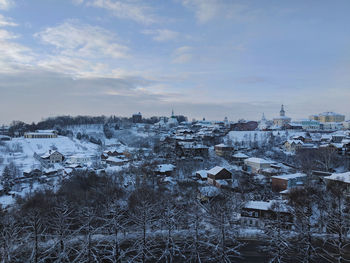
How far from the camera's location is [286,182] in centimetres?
1834

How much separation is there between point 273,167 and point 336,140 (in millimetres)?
17432

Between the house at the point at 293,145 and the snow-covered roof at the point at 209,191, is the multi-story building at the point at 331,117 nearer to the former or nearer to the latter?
the house at the point at 293,145

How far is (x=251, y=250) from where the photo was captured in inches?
373

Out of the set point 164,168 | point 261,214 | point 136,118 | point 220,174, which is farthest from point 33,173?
point 136,118

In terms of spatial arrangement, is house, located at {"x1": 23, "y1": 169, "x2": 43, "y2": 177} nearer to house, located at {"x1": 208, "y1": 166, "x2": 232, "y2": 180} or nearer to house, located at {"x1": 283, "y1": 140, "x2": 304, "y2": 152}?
house, located at {"x1": 208, "y1": 166, "x2": 232, "y2": 180}

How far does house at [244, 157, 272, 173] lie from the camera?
23625 millimetres

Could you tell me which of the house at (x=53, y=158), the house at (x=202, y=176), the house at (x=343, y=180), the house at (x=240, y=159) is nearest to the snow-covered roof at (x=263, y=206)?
the house at (x=343, y=180)

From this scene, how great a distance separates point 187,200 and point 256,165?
11351 mm

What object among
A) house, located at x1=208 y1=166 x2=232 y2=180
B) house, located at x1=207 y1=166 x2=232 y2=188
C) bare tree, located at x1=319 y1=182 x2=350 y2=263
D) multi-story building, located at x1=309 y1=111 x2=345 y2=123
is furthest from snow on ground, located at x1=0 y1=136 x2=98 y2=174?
multi-story building, located at x1=309 y1=111 x2=345 y2=123

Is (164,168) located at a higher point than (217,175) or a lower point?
higher

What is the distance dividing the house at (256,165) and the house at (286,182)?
4266 mm

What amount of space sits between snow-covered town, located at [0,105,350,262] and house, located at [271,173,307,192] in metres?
0.08

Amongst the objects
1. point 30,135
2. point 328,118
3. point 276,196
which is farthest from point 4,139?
point 328,118

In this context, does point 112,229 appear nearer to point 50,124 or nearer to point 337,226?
point 337,226
